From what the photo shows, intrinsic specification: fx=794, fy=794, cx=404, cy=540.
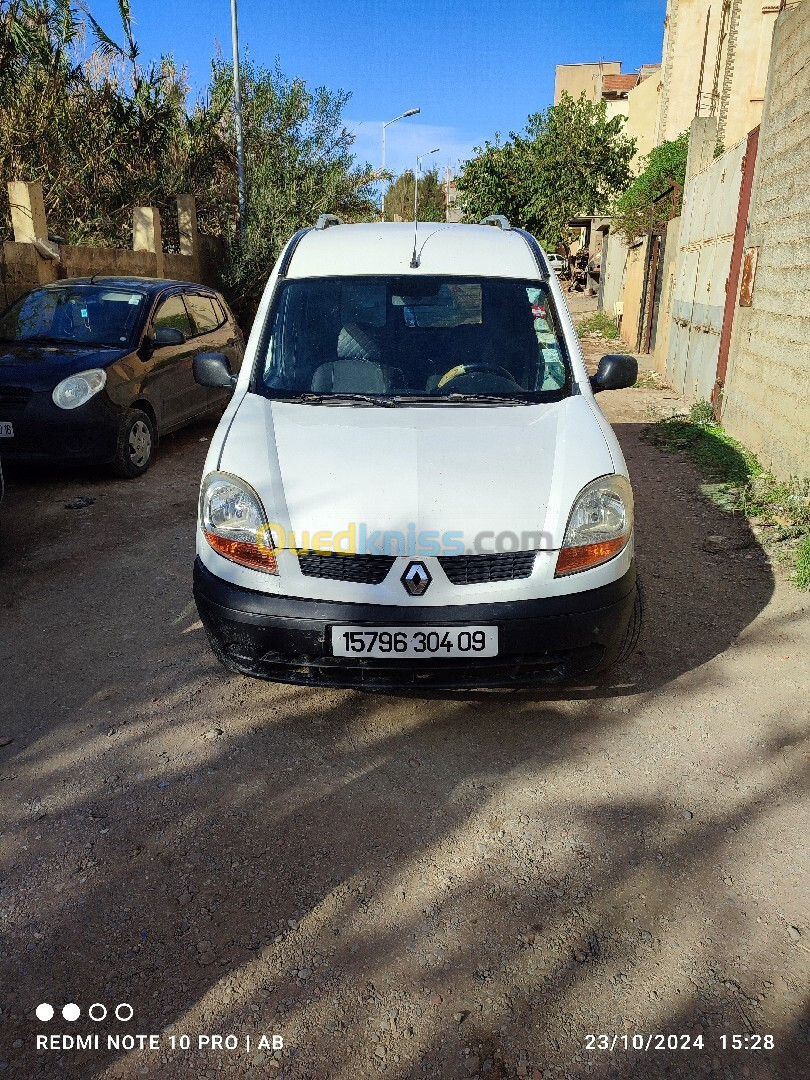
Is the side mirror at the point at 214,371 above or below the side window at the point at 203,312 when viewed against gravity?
below

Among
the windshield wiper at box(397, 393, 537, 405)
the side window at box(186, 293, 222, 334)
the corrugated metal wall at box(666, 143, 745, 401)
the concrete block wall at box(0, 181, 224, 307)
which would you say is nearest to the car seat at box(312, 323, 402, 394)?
the windshield wiper at box(397, 393, 537, 405)

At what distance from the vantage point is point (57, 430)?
6.41 m

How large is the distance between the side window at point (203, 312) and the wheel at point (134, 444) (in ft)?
5.29

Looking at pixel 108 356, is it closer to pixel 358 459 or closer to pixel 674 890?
pixel 358 459

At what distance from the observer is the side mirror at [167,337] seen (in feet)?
23.3

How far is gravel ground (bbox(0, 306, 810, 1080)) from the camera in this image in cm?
202

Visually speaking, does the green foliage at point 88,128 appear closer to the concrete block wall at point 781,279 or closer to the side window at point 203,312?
the side window at point 203,312

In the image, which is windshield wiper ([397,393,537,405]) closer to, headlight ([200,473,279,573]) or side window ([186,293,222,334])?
headlight ([200,473,279,573])

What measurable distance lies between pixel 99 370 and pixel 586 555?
5004 mm

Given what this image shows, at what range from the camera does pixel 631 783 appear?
3000 mm

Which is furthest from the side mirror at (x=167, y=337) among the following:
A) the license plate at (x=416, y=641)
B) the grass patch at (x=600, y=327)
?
the grass patch at (x=600, y=327)

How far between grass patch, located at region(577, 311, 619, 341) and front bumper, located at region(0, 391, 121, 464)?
47.6 ft

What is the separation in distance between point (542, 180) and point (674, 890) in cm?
3094

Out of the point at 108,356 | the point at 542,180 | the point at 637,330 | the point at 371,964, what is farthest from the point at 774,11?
the point at 371,964
